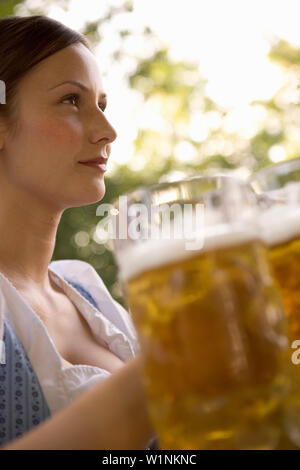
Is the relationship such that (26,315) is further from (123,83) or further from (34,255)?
(123,83)

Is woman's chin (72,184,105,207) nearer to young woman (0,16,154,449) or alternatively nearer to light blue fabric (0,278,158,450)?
young woman (0,16,154,449)

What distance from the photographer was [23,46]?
1508 mm

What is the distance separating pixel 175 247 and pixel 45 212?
1050 mm

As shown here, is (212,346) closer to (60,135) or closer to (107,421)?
(107,421)

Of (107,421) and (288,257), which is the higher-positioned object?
(288,257)

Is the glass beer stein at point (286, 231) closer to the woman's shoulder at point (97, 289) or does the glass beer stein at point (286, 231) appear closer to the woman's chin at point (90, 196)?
the woman's chin at point (90, 196)

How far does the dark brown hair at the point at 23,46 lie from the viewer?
1.49 meters

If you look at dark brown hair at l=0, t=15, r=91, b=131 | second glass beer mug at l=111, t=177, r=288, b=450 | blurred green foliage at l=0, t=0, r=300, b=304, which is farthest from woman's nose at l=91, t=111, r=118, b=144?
blurred green foliage at l=0, t=0, r=300, b=304

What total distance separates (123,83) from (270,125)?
2271 millimetres

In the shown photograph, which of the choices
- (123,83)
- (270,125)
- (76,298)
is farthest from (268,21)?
(76,298)

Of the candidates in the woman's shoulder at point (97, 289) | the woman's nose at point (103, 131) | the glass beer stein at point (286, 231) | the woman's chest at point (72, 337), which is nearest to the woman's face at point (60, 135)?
the woman's nose at point (103, 131)

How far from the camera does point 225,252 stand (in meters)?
0.52

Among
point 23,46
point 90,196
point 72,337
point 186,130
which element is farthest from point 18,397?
point 186,130

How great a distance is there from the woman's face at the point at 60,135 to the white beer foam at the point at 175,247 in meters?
0.80
